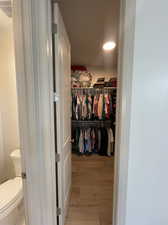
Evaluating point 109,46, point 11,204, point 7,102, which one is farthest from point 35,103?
point 109,46

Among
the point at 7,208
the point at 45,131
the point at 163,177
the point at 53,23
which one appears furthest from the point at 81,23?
the point at 7,208

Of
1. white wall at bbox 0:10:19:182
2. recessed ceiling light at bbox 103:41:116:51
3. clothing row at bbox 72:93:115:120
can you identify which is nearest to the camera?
white wall at bbox 0:10:19:182

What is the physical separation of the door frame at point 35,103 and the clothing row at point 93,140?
220 centimetres

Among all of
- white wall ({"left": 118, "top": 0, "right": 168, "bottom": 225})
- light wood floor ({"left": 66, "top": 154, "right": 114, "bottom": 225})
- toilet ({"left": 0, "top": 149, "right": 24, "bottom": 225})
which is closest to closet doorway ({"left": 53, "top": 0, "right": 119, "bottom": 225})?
light wood floor ({"left": 66, "top": 154, "right": 114, "bottom": 225})

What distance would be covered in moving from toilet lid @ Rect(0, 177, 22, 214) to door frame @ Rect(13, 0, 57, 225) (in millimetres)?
349

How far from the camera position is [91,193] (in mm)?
2129

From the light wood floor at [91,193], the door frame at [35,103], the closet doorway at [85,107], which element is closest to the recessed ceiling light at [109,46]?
the closet doorway at [85,107]

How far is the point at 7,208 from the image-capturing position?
132 centimetres

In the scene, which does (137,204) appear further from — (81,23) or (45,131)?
(81,23)

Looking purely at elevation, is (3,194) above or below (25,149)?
below

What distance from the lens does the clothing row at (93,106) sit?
3254 millimetres

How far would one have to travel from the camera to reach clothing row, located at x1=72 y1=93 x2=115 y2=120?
10.7 feet

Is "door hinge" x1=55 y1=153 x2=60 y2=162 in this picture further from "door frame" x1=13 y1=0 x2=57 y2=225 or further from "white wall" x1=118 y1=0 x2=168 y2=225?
"white wall" x1=118 y1=0 x2=168 y2=225

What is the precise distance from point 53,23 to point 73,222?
2.15 metres
